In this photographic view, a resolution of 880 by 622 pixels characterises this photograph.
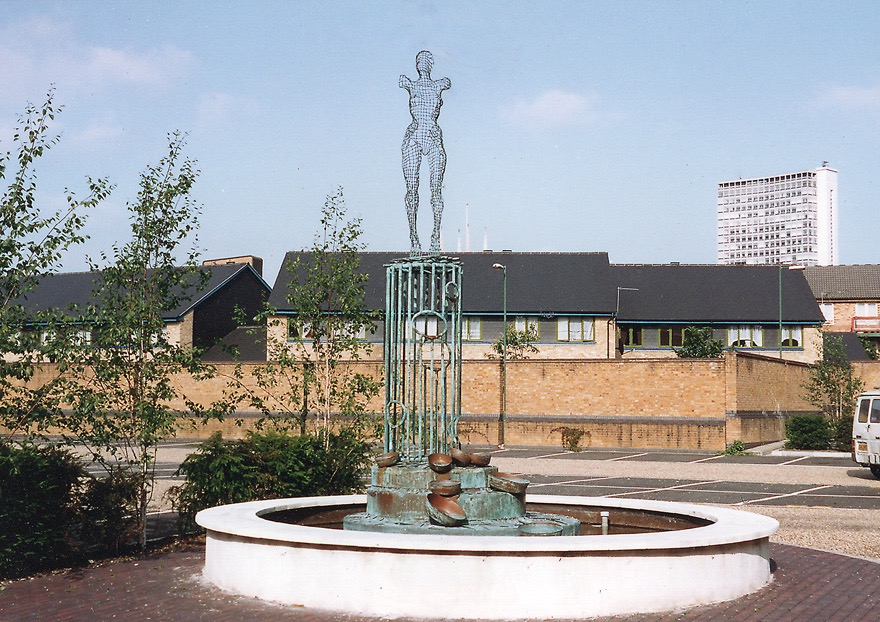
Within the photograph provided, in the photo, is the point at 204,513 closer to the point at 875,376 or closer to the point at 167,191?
the point at 167,191

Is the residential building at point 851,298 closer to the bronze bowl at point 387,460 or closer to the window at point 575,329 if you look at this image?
the window at point 575,329

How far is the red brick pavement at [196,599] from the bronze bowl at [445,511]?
5.69 ft

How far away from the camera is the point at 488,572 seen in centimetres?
834

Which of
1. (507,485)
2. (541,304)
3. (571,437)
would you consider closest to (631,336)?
(541,304)

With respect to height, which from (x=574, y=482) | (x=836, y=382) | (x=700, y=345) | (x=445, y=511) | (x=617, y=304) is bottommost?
(x=574, y=482)

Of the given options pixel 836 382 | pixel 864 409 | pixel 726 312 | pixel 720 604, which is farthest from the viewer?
pixel 726 312

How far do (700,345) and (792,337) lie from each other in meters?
7.68

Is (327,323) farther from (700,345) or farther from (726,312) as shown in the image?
(726,312)

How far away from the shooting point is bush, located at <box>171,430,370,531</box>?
1266 cm

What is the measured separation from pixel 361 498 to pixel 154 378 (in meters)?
2.97

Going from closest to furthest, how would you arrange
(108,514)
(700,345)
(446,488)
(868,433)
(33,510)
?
(446,488), (33,510), (108,514), (868,433), (700,345)

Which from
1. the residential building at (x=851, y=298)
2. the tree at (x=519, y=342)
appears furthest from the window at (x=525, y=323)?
the residential building at (x=851, y=298)

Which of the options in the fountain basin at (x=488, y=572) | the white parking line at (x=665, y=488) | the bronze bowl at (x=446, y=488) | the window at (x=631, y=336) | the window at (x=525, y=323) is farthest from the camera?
the window at (x=631, y=336)

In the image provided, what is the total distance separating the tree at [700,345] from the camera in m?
52.7
